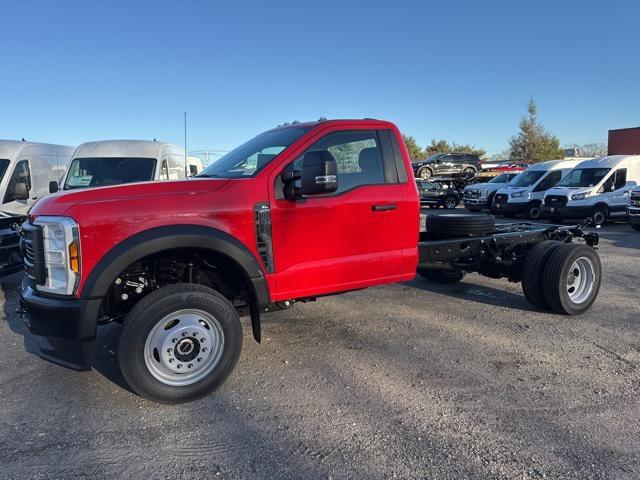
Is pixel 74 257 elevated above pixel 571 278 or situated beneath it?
elevated above

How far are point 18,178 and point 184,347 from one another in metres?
7.91

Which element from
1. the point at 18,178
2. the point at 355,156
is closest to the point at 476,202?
the point at 18,178

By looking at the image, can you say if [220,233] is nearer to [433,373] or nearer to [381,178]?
[381,178]

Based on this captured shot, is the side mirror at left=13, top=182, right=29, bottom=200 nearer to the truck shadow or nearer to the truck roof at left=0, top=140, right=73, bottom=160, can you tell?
the truck roof at left=0, top=140, right=73, bottom=160

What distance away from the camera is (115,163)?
9.62 meters

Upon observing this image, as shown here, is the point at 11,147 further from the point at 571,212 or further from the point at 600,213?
the point at 600,213

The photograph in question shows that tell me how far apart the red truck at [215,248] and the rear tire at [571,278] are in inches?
59.2

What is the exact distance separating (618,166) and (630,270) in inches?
385

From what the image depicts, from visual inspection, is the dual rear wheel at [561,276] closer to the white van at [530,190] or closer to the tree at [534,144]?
the white van at [530,190]

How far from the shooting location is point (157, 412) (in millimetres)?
3652

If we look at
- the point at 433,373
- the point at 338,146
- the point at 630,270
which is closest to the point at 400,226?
the point at 338,146

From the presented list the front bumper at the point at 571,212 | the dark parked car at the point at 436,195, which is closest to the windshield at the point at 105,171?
the front bumper at the point at 571,212

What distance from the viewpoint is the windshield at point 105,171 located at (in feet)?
30.8

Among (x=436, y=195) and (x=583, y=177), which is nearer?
(x=583, y=177)
